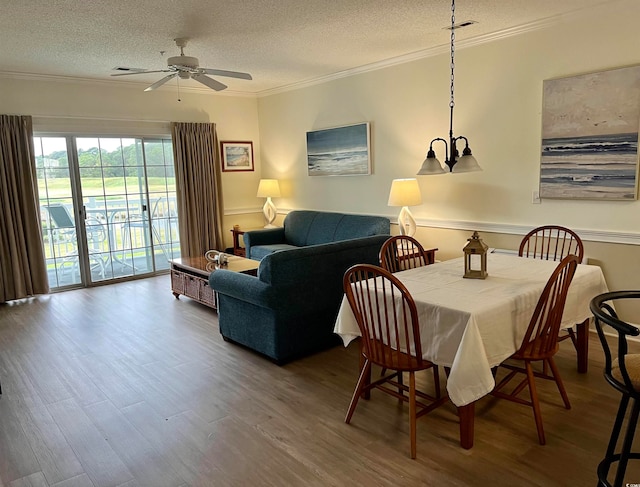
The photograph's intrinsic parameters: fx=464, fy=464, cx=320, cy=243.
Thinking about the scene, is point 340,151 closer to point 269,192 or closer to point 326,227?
point 326,227

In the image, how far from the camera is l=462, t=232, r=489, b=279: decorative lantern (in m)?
2.80

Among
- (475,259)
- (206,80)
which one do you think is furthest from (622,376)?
(206,80)

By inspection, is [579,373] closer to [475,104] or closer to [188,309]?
[475,104]

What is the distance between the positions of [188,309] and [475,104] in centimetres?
376

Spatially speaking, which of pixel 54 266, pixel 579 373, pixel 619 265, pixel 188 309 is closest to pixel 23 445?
pixel 188 309

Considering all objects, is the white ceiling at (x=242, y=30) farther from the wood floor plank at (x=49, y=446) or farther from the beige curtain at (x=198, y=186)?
the wood floor plank at (x=49, y=446)

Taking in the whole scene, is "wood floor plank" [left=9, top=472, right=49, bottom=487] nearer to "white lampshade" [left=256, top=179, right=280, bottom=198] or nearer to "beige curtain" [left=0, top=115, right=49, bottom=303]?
"beige curtain" [left=0, top=115, right=49, bottom=303]

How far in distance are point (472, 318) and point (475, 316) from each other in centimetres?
2

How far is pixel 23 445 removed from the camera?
2604mm

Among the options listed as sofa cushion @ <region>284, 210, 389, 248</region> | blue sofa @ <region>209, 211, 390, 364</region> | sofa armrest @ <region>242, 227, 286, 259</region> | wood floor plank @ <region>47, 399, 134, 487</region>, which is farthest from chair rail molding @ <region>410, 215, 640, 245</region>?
wood floor plank @ <region>47, 399, 134, 487</region>

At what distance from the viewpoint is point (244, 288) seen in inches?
142

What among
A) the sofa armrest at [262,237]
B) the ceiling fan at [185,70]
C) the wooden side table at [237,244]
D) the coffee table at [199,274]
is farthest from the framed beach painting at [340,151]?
the ceiling fan at [185,70]

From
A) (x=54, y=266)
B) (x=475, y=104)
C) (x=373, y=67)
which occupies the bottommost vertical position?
(x=54, y=266)

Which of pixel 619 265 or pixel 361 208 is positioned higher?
pixel 361 208
